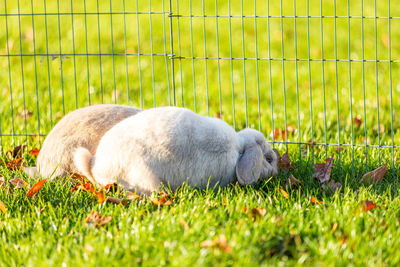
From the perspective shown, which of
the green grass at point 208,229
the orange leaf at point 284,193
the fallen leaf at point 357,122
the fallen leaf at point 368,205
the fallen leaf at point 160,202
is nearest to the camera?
the green grass at point 208,229

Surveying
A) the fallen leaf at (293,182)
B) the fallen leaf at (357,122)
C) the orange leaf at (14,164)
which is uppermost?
the fallen leaf at (357,122)

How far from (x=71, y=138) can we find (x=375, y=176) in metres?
2.00

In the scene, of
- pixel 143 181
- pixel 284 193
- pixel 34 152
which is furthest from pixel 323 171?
pixel 34 152

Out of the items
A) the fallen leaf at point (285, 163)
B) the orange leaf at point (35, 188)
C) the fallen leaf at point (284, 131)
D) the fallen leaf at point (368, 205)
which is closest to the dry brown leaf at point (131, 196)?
the orange leaf at point (35, 188)

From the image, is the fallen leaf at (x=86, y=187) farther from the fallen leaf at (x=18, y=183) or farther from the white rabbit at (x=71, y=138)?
the fallen leaf at (x=18, y=183)

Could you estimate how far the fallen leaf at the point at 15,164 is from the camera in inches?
171

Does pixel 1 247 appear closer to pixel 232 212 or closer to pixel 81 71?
pixel 232 212

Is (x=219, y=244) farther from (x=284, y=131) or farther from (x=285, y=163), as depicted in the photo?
(x=284, y=131)

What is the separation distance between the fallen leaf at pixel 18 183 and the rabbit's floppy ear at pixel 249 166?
4.40ft

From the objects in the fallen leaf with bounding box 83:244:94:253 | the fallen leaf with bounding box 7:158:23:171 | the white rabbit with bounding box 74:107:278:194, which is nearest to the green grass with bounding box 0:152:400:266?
the fallen leaf with bounding box 83:244:94:253

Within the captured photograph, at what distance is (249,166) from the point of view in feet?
11.9

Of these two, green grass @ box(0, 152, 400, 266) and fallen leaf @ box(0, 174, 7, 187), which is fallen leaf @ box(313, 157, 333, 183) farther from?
fallen leaf @ box(0, 174, 7, 187)

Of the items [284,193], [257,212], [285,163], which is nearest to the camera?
[257,212]

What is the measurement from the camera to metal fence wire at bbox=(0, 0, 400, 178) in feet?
14.8
